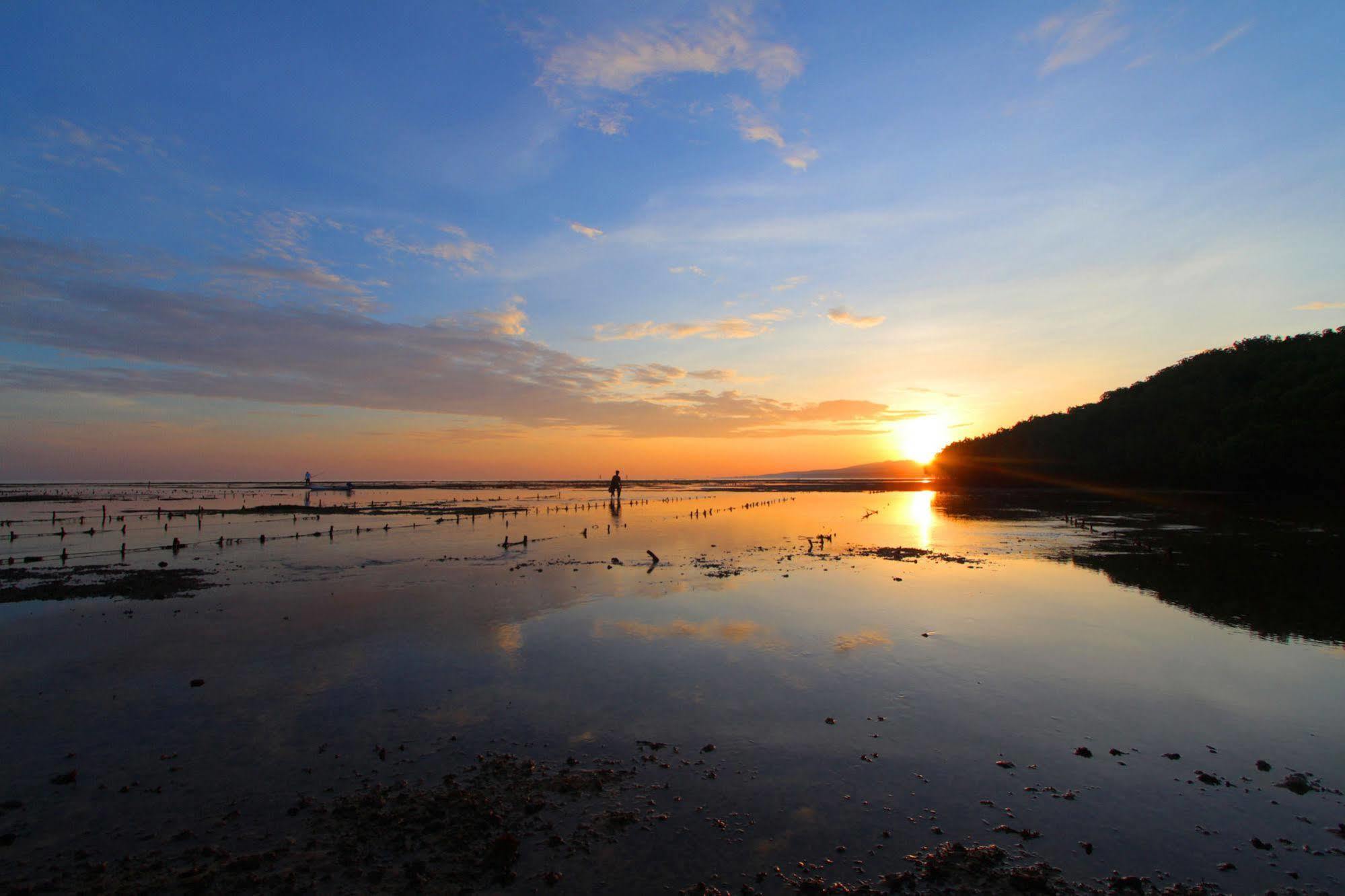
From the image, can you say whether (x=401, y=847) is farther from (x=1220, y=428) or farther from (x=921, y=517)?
(x=1220, y=428)

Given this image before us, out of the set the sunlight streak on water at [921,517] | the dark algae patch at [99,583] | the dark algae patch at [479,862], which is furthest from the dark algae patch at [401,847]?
the sunlight streak on water at [921,517]

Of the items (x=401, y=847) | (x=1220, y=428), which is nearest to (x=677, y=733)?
(x=401, y=847)

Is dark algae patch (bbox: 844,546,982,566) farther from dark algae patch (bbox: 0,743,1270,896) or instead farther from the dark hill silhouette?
the dark hill silhouette

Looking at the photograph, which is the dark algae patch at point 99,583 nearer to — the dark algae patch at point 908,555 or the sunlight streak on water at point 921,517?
the dark algae patch at point 908,555

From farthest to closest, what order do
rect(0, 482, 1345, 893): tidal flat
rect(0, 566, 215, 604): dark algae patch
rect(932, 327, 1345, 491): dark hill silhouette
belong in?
rect(932, 327, 1345, 491): dark hill silhouette → rect(0, 566, 215, 604): dark algae patch → rect(0, 482, 1345, 893): tidal flat

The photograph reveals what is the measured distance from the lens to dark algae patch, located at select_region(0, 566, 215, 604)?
23625mm

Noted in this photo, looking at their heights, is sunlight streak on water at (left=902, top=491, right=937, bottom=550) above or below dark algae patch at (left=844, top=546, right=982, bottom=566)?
below

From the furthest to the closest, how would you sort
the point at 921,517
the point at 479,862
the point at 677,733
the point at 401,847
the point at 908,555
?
the point at 921,517 → the point at 908,555 → the point at 677,733 → the point at 401,847 → the point at 479,862

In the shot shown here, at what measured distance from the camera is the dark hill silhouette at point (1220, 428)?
72.1m

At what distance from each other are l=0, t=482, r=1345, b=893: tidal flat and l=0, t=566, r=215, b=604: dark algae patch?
30cm

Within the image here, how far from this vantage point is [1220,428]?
86.5m

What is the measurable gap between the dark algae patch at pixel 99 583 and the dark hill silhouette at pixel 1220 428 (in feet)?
336

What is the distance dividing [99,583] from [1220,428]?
385 feet

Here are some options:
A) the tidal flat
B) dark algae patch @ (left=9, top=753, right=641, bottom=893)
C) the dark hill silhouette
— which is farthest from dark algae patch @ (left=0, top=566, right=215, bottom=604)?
the dark hill silhouette
